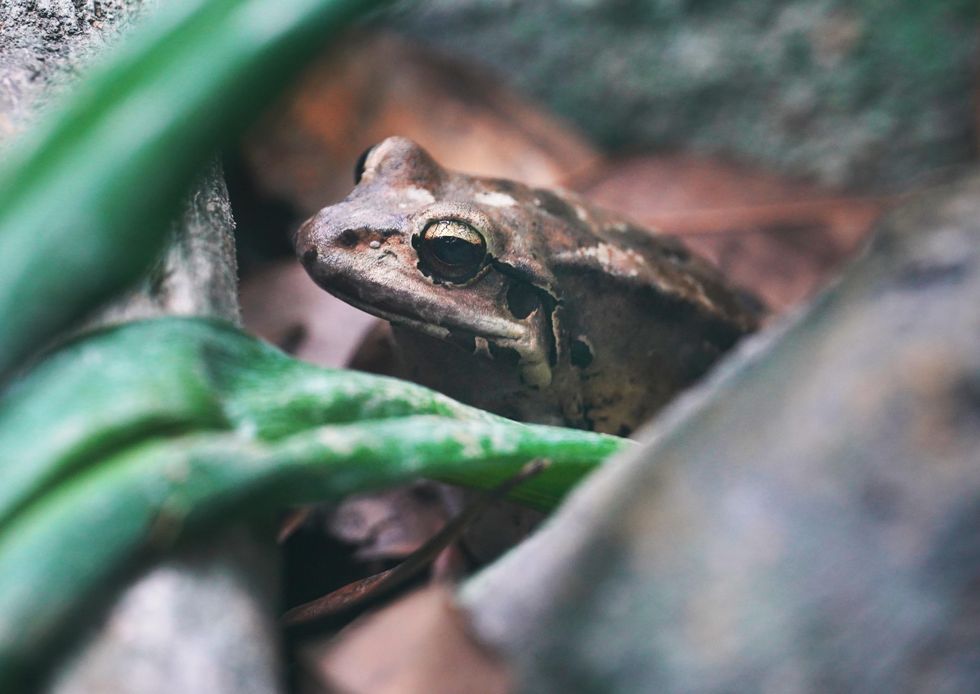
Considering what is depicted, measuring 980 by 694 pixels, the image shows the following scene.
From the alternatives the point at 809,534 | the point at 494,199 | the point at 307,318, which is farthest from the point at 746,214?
the point at 809,534

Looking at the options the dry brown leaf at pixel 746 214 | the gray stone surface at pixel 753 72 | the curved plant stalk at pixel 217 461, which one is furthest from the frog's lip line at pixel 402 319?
Answer: the gray stone surface at pixel 753 72

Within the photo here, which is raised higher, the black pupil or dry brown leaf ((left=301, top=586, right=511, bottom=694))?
the black pupil

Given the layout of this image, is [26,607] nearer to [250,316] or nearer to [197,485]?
[197,485]

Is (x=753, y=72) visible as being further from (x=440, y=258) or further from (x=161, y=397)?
(x=161, y=397)

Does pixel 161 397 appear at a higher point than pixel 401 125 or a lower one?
lower

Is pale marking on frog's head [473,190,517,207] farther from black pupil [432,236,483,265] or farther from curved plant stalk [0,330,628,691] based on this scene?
curved plant stalk [0,330,628,691]

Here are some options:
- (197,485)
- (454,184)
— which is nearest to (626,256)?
(454,184)

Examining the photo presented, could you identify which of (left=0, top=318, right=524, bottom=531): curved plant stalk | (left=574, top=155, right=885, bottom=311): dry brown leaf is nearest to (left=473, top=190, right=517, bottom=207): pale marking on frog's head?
(left=574, top=155, right=885, bottom=311): dry brown leaf
